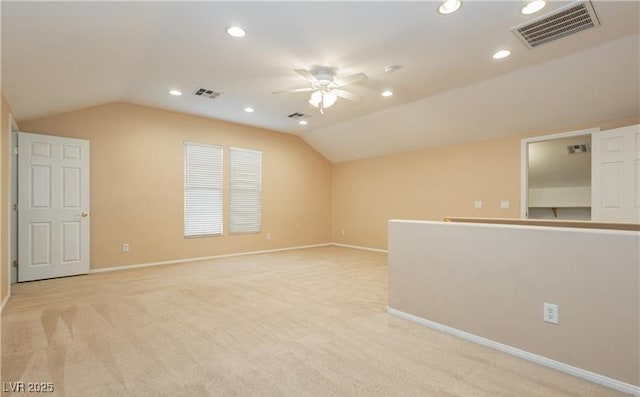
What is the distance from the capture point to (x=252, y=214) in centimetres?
687

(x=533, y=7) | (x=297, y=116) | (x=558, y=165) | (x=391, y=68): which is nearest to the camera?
(x=533, y=7)

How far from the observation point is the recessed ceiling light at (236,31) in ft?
9.29

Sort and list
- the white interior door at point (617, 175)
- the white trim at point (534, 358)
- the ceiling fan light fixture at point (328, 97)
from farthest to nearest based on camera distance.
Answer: the ceiling fan light fixture at point (328, 97) < the white interior door at point (617, 175) < the white trim at point (534, 358)

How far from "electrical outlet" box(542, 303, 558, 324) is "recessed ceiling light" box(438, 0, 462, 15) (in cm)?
239

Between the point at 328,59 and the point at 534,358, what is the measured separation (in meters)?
3.36

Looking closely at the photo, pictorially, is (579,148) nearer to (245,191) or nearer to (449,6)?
(449,6)

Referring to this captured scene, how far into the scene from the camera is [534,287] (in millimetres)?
2166

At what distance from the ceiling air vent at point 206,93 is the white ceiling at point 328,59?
0.13 m

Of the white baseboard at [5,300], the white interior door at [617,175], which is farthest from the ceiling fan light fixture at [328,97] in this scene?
the white baseboard at [5,300]

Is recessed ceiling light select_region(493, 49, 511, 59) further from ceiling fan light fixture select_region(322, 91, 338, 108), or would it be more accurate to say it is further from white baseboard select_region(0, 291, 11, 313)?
white baseboard select_region(0, 291, 11, 313)

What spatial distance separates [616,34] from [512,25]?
3.81 ft

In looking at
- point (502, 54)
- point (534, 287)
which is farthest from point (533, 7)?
point (534, 287)

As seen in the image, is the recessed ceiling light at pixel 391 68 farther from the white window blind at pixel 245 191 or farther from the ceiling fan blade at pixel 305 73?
the white window blind at pixel 245 191

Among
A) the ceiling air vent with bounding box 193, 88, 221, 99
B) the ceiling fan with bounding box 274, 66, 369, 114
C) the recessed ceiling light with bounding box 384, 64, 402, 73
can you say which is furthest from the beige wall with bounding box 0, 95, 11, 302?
the recessed ceiling light with bounding box 384, 64, 402, 73
